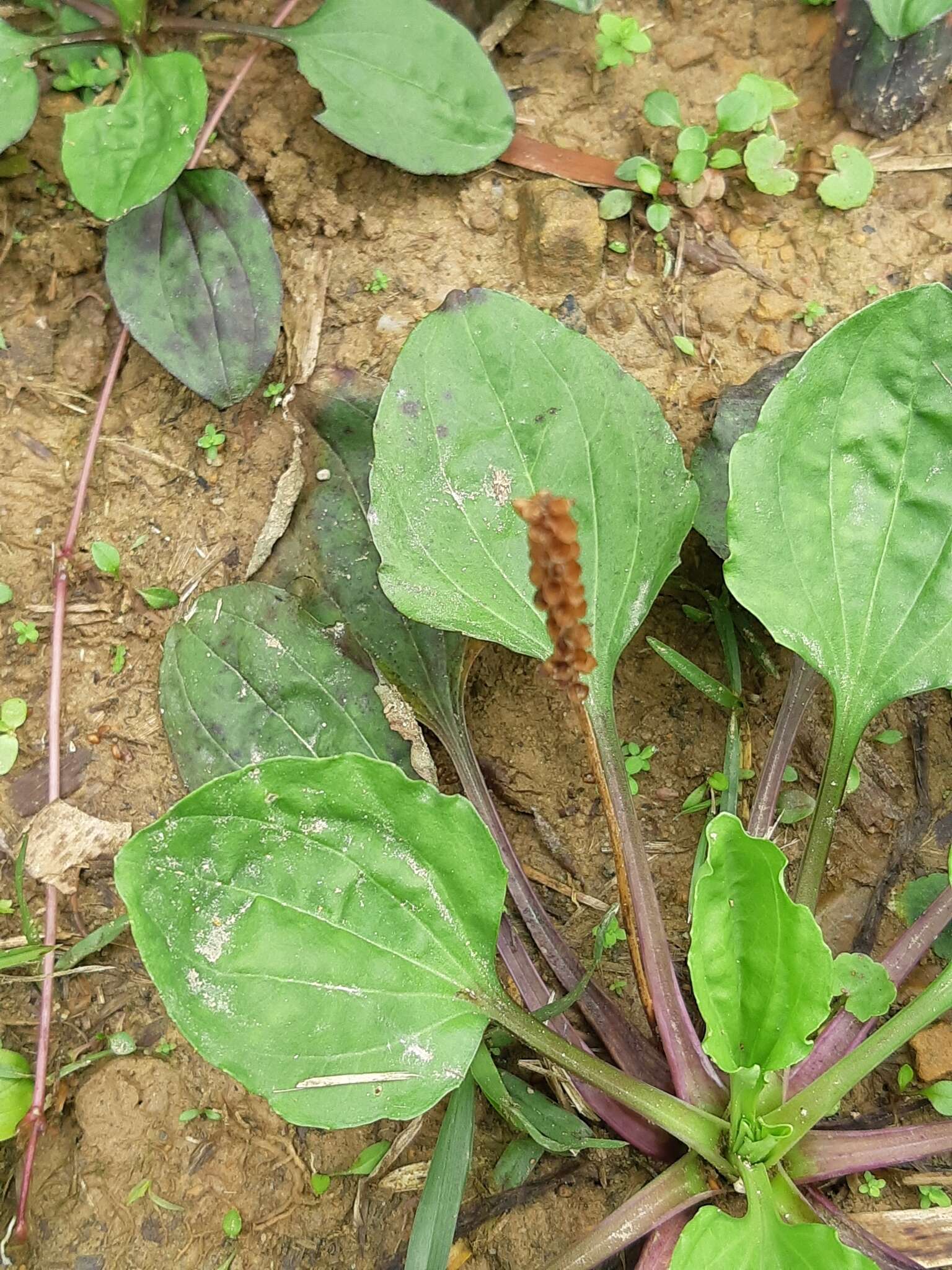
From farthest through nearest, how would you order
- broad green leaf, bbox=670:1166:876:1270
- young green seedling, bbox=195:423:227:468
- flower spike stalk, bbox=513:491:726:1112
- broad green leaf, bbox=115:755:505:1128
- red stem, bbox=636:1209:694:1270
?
1. young green seedling, bbox=195:423:227:468
2. flower spike stalk, bbox=513:491:726:1112
3. red stem, bbox=636:1209:694:1270
4. broad green leaf, bbox=115:755:505:1128
5. broad green leaf, bbox=670:1166:876:1270

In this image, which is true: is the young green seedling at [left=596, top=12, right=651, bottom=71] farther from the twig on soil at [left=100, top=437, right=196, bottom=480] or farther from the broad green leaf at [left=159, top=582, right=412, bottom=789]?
the broad green leaf at [left=159, top=582, right=412, bottom=789]

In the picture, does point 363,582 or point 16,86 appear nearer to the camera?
point 363,582

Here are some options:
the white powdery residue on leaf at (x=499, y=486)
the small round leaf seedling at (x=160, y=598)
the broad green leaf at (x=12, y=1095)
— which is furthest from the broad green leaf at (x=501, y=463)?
the broad green leaf at (x=12, y=1095)

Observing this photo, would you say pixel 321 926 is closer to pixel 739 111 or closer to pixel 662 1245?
pixel 662 1245

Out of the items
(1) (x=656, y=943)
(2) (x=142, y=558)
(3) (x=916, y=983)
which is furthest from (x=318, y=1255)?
(2) (x=142, y=558)

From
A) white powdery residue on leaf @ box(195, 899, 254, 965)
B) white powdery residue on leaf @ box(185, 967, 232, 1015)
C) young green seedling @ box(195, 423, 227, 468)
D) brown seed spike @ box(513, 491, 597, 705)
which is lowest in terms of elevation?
white powdery residue on leaf @ box(185, 967, 232, 1015)

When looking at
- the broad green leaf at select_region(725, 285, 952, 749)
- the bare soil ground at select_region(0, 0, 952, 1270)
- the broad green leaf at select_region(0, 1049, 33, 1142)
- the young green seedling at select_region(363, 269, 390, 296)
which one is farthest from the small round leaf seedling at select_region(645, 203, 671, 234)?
the broad green leaf at select_region(0, 1049, 33, 1142)

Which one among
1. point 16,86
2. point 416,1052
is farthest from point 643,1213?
point 16,86

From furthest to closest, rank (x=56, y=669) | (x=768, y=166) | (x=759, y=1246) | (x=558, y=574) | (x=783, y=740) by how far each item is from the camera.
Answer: (x=768, y=166) < (x=56, y=669) < (x=783, y=740) < (x=759, y=1246) < (x=558, y=574)
